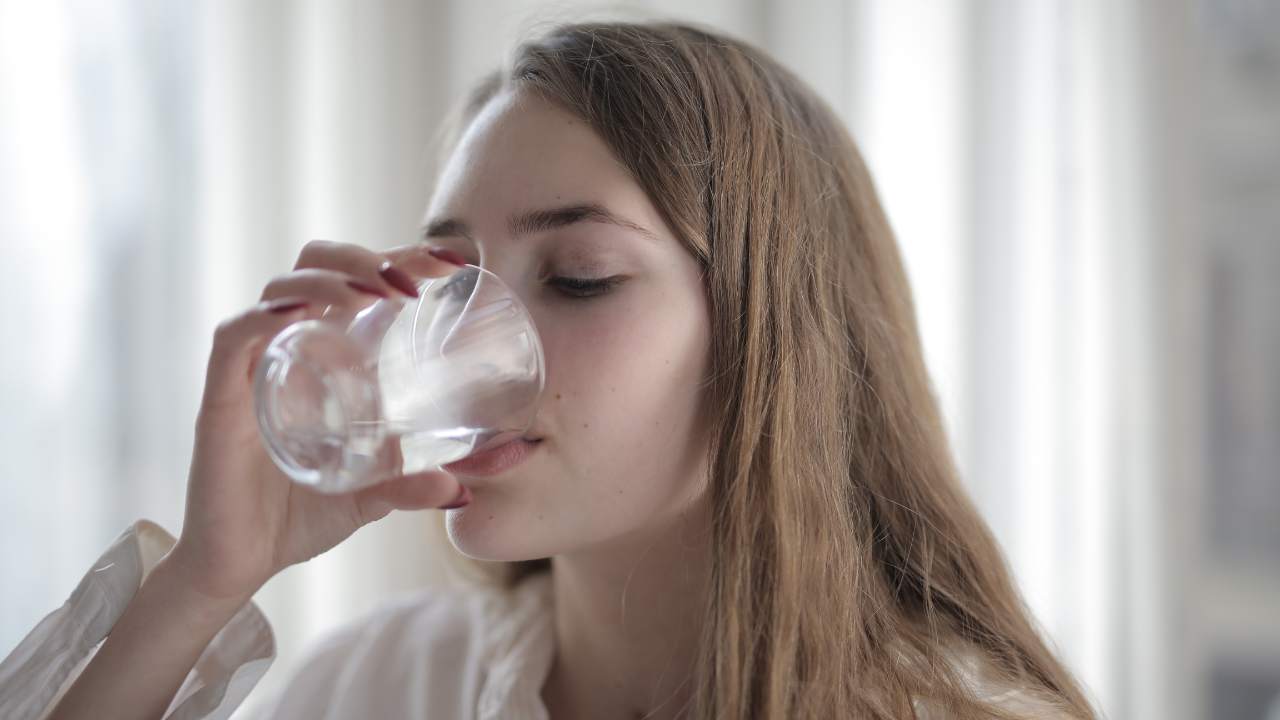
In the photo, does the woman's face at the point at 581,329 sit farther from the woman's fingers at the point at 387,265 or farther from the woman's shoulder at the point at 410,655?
the woman's shoulder at the point at 410,655

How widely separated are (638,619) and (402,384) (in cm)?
41

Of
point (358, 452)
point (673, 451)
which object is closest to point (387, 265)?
point (358, 452)

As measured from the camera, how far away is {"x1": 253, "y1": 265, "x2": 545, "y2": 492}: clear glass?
0.66 meters

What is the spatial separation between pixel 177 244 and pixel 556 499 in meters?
0.90

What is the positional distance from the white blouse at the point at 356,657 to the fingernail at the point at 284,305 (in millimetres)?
314

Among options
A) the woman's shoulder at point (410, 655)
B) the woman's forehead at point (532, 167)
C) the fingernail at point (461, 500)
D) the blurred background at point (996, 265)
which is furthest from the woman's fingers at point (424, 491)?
the blurred background at point (996, 265)

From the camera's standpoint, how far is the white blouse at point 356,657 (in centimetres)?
86

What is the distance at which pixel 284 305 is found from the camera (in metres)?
0.73

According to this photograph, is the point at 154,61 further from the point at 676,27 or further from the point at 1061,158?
the point at 1061,158

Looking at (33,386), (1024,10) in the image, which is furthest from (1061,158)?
(33,386)

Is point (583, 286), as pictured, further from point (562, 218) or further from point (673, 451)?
point (673, 451)

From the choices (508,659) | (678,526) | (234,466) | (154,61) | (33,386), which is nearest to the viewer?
(234,466)

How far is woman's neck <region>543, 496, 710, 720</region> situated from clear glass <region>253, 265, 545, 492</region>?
24cm

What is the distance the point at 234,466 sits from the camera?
2.72ft
